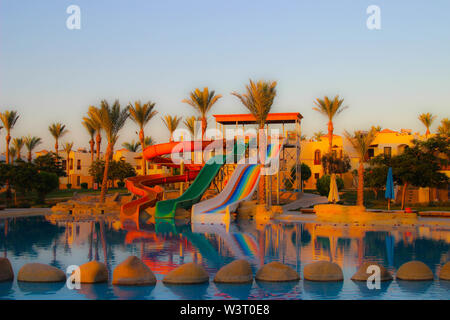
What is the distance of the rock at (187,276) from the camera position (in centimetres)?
1055

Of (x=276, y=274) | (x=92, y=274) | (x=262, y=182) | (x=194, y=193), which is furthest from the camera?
(x=262, y=182)

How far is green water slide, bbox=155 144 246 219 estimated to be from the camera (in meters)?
29.9

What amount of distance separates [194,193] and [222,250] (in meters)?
15.9

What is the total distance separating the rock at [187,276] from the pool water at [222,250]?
17 centimetres

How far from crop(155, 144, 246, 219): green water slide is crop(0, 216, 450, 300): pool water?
11.5 ft

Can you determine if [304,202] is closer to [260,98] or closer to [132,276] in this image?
[260,98]

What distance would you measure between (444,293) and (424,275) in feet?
3.91

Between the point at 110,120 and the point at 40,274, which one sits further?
the point at 110,120

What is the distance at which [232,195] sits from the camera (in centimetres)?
3166

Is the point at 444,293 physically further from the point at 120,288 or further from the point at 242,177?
the point at 242,177

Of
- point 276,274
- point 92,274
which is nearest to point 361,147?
point 276,274

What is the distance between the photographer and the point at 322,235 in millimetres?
20172
